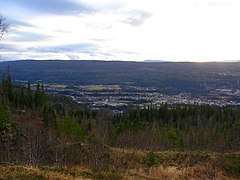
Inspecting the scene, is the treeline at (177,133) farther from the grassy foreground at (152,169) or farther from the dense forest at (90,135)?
the grassy foreground at (152,169)

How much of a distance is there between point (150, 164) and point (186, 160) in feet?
12.0

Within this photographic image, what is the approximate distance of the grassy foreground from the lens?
38.6 feet

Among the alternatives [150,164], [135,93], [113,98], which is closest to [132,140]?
[150,164]

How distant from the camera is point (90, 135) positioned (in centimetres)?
3897

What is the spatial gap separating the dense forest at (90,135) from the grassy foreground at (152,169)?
103 cm

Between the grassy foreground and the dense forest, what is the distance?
1033mm

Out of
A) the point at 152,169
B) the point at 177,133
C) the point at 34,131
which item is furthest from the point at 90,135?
the point at 177,133

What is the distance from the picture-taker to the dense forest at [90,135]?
2173cm

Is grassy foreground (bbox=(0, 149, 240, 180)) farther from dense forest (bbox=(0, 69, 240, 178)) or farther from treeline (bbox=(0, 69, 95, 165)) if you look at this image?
treeline (bbox=(0, 69, 95, 165))

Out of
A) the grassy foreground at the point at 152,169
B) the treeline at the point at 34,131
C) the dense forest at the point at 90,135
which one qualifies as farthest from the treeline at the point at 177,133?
the grassy foreground at the point at 152,169

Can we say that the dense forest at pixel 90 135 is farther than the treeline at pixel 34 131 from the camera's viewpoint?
Yes

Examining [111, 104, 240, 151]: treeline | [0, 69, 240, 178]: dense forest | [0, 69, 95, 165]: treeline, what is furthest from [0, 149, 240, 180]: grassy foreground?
[111, 104, 240, 151]: treeline

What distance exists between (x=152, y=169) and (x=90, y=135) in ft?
66.8

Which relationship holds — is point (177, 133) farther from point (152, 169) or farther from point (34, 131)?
point (152, 169)
